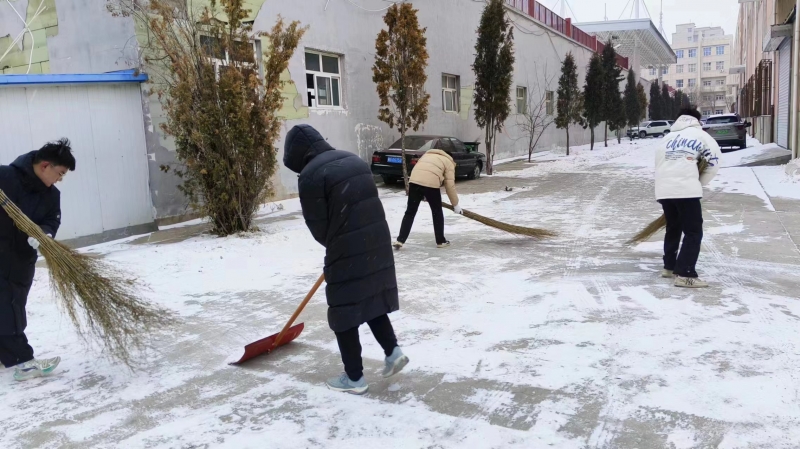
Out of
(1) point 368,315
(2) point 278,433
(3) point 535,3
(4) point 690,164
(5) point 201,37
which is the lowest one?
(2) point 278,433

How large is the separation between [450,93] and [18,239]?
17559mm

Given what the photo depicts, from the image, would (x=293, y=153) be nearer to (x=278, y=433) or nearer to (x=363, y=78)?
(x=278, y=433)

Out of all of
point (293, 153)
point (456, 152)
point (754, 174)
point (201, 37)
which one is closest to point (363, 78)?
point (456, 152)

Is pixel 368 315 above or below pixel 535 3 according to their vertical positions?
below

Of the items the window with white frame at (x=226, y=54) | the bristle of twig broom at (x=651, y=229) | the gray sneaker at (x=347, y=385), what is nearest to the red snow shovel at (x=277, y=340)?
the gray sneaker at (x=347, y=385)

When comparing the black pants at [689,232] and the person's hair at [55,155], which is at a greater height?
the person's hair at [55,155]

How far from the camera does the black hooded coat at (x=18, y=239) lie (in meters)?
3.61

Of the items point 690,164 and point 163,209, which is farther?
point 163,209

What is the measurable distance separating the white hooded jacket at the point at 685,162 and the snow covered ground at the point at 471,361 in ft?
3.04

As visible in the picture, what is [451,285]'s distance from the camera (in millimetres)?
5840

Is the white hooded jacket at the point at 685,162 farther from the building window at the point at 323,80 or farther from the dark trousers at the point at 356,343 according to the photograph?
the building window at the point at 323,80

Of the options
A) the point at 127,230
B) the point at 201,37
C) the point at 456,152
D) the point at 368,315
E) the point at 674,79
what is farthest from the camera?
the point at 674,79

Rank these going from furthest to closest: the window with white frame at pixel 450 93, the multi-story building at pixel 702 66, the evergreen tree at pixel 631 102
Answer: the multi-story building at pixel 702 66, the evergreen tree at pixel 631 102, the window with white frame at pixel 450 93

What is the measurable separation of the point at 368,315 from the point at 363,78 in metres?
12.5
